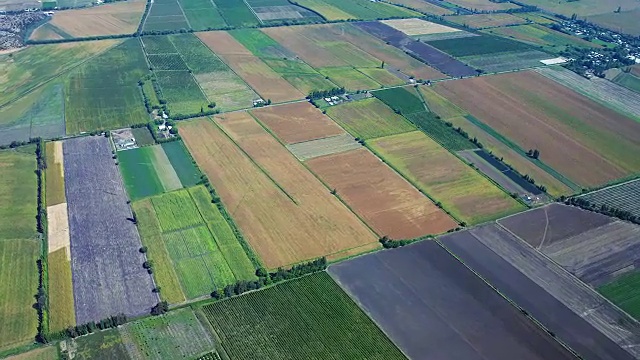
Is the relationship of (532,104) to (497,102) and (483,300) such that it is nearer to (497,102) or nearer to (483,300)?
(497,102)

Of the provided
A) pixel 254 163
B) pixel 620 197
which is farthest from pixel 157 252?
pixel 620 197

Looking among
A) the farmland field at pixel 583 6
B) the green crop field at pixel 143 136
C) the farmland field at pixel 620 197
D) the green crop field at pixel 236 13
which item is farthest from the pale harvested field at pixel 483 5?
the green crop field at pixel 143 136

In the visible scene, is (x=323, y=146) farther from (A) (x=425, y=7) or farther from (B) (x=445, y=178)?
(A) (x=425, y=7)

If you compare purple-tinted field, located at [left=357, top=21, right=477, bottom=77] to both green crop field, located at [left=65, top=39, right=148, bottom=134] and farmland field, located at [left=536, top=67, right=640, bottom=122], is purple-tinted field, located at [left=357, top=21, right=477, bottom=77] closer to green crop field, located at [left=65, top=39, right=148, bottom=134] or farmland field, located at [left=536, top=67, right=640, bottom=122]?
farmland field, located at [left=536, top=67, right=640, bottom=122]

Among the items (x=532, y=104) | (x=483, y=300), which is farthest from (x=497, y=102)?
(x=483, y=300)

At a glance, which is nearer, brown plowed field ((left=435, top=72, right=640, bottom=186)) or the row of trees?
the row of trees

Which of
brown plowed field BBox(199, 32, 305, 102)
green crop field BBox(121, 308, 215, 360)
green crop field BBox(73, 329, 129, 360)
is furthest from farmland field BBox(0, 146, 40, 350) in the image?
brown plowed field BBox(199, 32, 305, 102)
